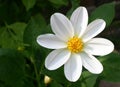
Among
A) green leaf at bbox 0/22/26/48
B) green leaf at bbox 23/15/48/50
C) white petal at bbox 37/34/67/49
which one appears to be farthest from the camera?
green leaf at bbox 0/22/26/48

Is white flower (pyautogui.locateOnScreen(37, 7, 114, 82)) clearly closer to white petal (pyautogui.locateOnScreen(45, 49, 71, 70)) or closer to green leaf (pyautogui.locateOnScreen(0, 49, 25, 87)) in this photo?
white petal (pyautogui.locateOnScreen(45, 49, 71, 70))

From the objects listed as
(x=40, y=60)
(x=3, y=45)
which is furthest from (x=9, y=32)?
(x=40, y=60)

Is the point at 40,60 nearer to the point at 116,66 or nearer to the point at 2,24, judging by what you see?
the point at 116,66

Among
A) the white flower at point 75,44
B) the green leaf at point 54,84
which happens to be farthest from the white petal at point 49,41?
the green leaf at point 54,84

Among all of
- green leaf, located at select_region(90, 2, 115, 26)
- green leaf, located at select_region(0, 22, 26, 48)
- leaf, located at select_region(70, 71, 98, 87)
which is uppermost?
green leaf, located at select_region(90, 2, 115, 26)

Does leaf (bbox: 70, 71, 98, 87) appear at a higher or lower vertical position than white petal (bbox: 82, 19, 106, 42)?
lower

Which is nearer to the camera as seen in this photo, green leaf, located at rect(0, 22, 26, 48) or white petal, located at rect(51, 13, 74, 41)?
white petal, located at rect(51, 13, 74, 41)

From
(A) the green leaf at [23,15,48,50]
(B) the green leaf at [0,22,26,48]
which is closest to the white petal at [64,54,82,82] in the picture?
(A) the green leaf at [23,15,48,50]

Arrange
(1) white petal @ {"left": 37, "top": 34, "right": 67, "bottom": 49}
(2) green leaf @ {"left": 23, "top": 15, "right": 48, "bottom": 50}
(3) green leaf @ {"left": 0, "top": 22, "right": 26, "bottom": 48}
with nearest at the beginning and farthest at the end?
1. (1) white petal @ {"left": 37, "top": 34, "right": 67, "bottom": 49}
2. (2) green leaf @ {"left": 23, "top": 15, "right": 48, "bottom": 50}
3. (3) green leaf @ {"left": 0, "top": 22, "right": 26, "bottom": 48}
